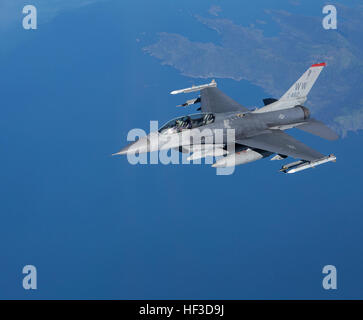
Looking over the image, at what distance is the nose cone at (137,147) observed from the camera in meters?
17.3

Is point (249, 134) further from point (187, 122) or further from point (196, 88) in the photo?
A: point (196, 88)

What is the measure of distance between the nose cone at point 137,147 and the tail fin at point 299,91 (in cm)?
777

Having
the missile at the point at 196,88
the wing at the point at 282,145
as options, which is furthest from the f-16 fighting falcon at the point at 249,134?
the missile at the point at 196,88

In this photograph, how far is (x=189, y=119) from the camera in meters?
18.7

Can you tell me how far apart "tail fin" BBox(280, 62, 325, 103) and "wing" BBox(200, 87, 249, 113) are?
2801 millimetres

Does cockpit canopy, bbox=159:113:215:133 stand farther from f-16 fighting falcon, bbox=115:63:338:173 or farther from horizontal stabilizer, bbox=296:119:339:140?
horizontal stabilizer, bbox=296:119:339:140

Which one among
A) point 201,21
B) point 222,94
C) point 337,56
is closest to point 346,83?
point 337,56

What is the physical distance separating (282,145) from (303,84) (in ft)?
16.6

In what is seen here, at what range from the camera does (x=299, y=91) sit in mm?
22375

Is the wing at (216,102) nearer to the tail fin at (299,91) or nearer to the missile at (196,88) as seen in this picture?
the missile at (196,88)

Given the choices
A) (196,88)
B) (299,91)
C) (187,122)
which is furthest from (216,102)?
(187,122)

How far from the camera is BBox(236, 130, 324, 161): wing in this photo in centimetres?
Result: 1853

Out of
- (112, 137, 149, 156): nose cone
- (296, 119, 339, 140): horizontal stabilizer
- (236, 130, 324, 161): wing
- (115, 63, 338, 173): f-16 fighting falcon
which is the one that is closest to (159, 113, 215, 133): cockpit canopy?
(115, 63, 338, 173): f-16 fighting falcon

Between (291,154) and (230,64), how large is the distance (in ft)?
124
